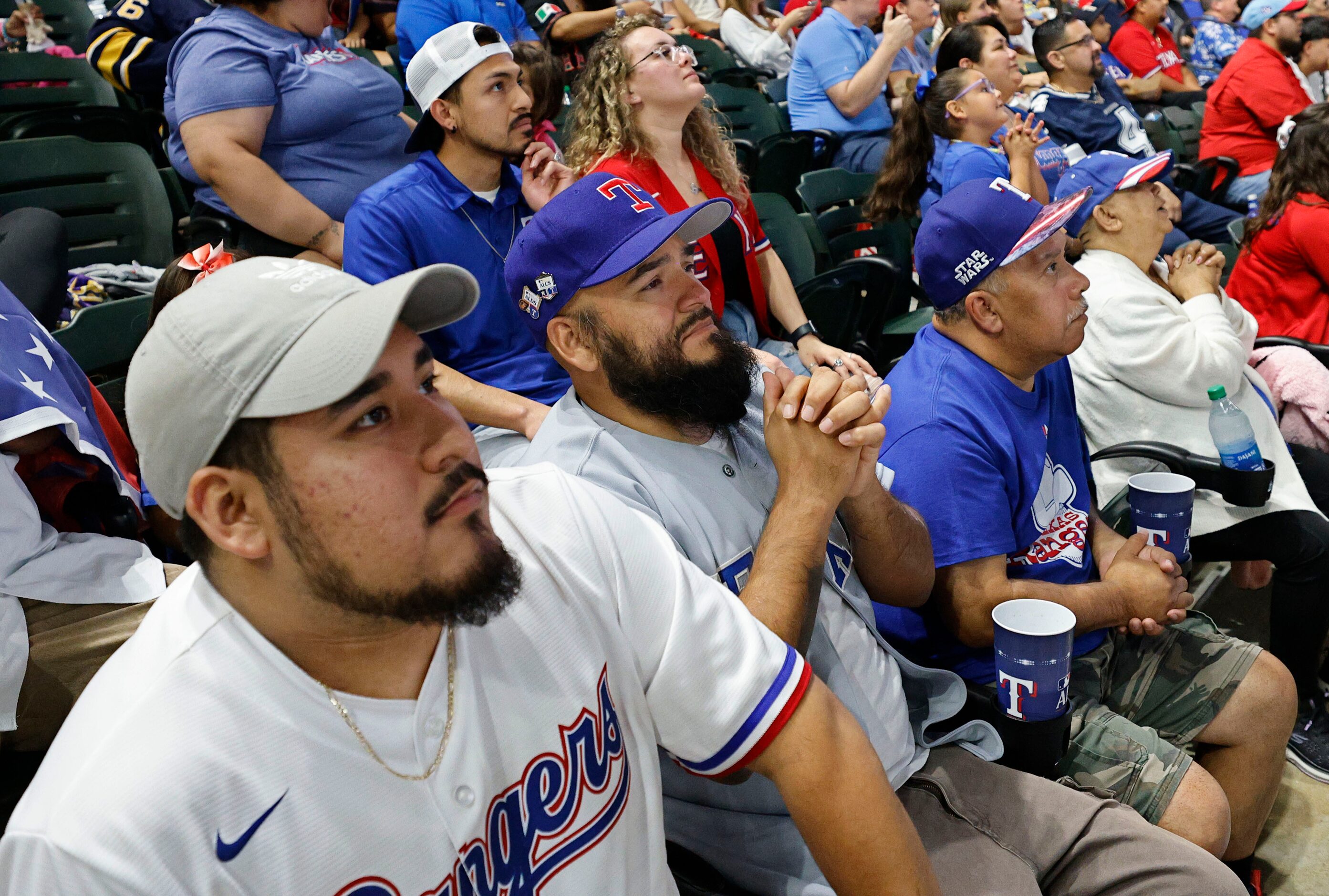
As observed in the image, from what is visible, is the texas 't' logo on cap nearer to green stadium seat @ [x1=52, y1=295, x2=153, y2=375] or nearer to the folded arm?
green stadium seat @ [x1=52, y1=295, x2=153, y2=375]

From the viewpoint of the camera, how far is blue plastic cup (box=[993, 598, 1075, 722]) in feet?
4.90

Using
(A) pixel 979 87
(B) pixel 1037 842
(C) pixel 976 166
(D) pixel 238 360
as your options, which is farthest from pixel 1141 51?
(D) pixel 238 360

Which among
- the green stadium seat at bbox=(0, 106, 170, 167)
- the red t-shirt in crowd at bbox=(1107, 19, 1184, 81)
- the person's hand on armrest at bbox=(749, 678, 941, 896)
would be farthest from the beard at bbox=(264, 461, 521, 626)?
the red t-shirt in crowd at bbox=(1107, 19, 1184, 81)

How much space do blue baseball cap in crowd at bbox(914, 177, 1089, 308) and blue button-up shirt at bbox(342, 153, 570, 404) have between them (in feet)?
3.00

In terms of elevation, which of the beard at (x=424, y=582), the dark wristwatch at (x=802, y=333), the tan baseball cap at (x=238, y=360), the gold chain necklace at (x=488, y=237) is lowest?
the dark wristwatch at (x=802, y=333)

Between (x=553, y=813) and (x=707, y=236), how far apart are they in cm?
201

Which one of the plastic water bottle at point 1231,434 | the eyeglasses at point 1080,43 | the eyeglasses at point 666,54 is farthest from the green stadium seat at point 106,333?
the eyeglasses at point 1080,43

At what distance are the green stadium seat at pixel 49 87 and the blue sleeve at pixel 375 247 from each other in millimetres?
2422

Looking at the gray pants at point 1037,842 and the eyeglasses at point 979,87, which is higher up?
the eyeglasses at point 979,87

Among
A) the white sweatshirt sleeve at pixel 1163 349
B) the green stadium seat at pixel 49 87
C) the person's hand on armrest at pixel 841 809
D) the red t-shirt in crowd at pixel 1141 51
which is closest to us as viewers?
the person's hand on armrest at pixel 841 809

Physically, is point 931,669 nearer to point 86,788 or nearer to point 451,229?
point 86,788

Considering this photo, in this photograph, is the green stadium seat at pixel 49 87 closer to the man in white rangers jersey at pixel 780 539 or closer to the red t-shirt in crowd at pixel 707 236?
the red t-shirt in crowd at pixel 707 236

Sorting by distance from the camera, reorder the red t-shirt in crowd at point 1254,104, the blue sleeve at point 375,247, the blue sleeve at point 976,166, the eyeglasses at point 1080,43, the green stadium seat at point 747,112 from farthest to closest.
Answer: the red t-shirt in crowd at point 1254,104 → the green stadium seat at point 747,112 → the eyeglasses at point 1080,43 → the blue sleeve at point 976,166 → the blue sleeve at point 375,247

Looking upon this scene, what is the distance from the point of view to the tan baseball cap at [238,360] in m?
0.85
